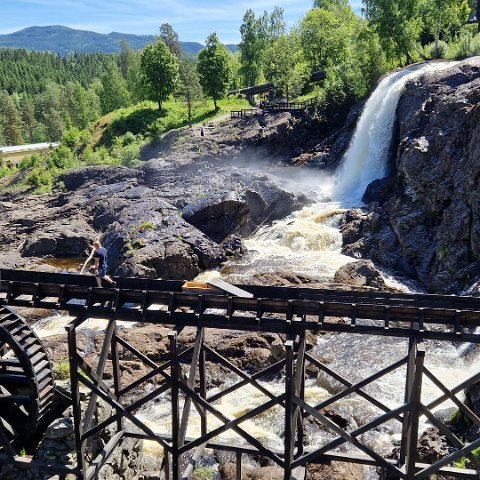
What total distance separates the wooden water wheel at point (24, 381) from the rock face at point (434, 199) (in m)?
19.3

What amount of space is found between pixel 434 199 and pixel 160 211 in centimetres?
1804

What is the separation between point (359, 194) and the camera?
1566 inches

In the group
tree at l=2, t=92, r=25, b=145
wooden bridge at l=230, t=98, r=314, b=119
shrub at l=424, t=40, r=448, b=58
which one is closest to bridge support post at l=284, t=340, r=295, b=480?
shrub at l=424, t=40, r=448, b=58

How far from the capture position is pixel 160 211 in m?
35.9

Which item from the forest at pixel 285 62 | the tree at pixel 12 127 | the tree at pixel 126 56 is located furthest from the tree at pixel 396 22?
the tree at pixel 12 127

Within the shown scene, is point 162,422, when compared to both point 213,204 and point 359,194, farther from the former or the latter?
point 359,194

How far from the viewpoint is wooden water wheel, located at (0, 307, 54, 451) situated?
45.7 feet

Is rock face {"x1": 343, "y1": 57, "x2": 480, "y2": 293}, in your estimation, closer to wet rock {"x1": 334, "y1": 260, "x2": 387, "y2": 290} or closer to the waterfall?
wet rock {"x1": 334, "y1": 260, "x2": 387, "y2": 290}

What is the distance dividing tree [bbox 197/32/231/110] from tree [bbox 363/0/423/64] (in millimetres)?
19514

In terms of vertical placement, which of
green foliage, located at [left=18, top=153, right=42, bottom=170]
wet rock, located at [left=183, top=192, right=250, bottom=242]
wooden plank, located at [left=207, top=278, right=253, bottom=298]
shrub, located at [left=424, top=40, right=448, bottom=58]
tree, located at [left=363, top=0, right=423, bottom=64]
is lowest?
wet rock, located at [left=183, top=192, right=250, bottom=242]

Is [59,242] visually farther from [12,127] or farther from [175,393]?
[12,127]

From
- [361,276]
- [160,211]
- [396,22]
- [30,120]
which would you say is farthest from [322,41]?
[30,120]

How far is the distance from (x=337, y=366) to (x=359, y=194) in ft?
71.9

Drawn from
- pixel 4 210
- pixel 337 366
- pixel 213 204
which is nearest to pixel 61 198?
pixel 4 210
